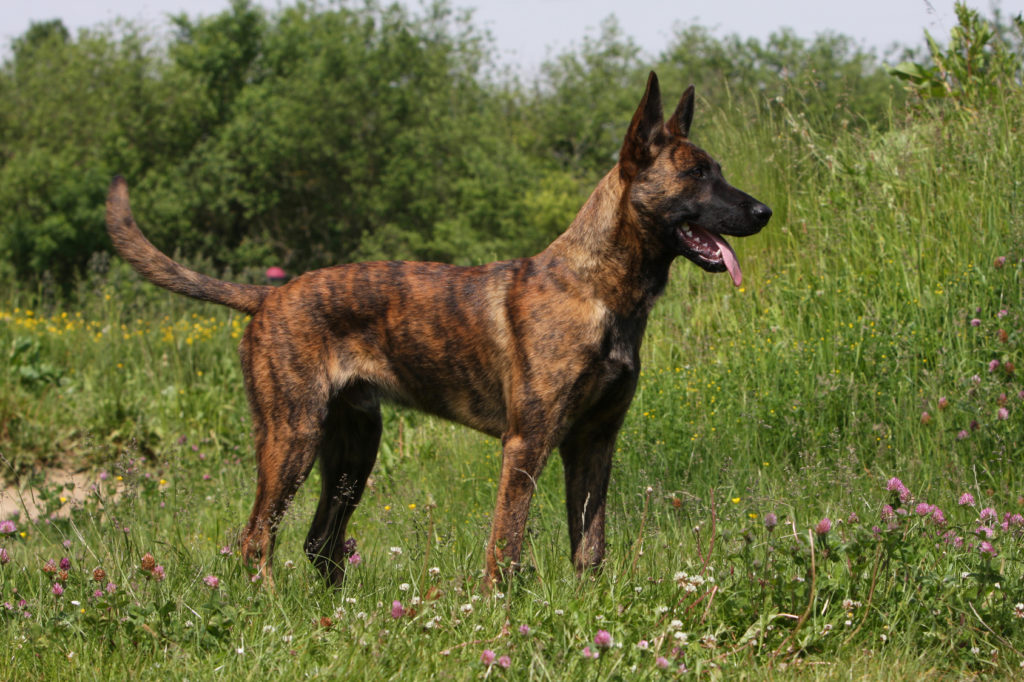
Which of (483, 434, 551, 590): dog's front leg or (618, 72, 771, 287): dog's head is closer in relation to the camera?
(483, 434, 551, 590): dog's front leg

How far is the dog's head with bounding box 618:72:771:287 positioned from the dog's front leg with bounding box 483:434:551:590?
0.99 meters

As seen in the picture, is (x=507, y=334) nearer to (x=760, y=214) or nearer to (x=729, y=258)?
(x=729, y=258)

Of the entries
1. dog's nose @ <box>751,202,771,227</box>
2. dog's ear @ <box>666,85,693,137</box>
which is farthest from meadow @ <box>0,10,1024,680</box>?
dog's ear @ <box>666,85,693,137</box>

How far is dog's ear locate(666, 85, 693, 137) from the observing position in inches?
162

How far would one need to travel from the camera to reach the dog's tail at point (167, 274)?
13.8ft

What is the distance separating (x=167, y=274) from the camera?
4.24m

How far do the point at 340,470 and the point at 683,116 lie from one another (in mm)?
2292

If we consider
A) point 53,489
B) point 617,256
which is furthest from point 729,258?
point 53,489

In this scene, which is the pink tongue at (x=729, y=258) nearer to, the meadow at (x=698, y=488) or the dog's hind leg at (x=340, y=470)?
the meadow at (x=698, y=488)

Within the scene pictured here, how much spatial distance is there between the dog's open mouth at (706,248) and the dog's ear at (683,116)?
48 cm

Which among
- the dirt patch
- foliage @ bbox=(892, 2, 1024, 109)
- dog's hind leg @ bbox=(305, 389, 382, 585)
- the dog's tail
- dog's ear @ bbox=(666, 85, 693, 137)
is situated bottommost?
the dirt patch

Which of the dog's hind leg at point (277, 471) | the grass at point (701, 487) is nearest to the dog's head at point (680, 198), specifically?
the grass at point (701, 487)

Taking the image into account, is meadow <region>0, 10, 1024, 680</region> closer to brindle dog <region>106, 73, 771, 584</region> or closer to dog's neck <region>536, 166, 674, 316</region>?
brindle dog <region>106, 73, 771, 584</region>

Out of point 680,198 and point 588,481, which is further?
point 588,481
